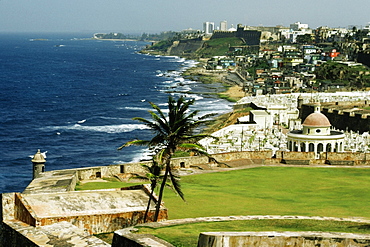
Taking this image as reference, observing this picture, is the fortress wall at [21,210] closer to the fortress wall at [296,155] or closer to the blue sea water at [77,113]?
the fortress wall at [296,155]

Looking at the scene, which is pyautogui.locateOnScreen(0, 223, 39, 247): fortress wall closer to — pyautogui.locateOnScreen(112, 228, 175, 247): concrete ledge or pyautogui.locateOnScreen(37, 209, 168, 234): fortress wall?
pyautogui.locateOnScreen(37, 209, 168, 234): fortress wall

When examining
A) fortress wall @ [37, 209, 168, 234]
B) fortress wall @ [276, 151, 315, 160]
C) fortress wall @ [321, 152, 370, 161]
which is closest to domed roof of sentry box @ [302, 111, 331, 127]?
fortress wall @ [321, 152, 370, 161]

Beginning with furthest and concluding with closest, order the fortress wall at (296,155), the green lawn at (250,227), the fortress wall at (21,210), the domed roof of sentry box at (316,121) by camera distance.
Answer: the domed roof of sentry box at (316,121) → the fortress wall at (296,155) → the fortress wall at (21,210) → the green lawn at (250,227)

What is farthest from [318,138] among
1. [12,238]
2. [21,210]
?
[12,238]

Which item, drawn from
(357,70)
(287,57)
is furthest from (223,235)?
(287,57)

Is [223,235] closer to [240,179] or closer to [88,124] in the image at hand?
[240,179]

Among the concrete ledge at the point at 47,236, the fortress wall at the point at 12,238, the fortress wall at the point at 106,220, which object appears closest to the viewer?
the concrete ledge at the point at 47,236

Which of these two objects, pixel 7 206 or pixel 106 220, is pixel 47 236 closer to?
pixel 7 206

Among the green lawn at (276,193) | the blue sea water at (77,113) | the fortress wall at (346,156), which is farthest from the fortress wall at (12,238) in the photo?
the blue sea water at (77,113)
